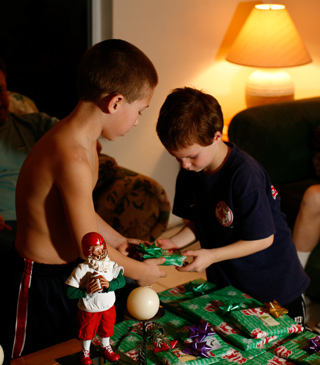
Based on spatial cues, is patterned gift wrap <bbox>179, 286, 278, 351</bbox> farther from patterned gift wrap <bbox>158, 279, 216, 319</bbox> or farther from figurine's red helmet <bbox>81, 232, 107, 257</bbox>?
figurine's red helmet <bbox>81, 232, 107, 257</bbox>

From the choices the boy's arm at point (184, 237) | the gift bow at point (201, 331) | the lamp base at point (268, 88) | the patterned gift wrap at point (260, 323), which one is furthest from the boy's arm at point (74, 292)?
the lamp base at point (268, 88)

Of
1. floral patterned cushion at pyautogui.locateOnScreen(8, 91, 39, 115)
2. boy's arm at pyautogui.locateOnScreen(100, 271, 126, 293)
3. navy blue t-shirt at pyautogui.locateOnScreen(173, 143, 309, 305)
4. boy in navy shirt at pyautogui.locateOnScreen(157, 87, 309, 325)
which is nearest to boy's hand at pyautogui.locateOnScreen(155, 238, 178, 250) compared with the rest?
boy in navy shirt at pyautogui.locateOnScreen(157, 87, 309, 325)

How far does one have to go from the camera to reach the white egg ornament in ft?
3.64

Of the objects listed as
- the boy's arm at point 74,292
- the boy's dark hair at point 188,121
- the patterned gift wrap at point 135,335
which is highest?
the boy's dark hair at point 188,121

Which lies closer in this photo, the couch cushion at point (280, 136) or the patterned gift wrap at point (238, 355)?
the patterned gift wrap at point (238, 355)

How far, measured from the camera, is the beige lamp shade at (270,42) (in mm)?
3453

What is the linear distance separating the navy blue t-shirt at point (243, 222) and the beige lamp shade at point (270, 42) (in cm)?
199

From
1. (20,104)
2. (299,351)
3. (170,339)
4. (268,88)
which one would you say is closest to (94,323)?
(170,339)

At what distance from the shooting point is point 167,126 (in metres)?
1.48

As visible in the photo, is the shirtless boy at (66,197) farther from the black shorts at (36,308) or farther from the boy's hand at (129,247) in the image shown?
the boy's hand at (129,247)

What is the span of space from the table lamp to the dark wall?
1041mm

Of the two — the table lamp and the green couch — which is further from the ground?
the table lamp

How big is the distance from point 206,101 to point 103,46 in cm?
35

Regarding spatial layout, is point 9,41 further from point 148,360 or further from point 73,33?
point 148,360
